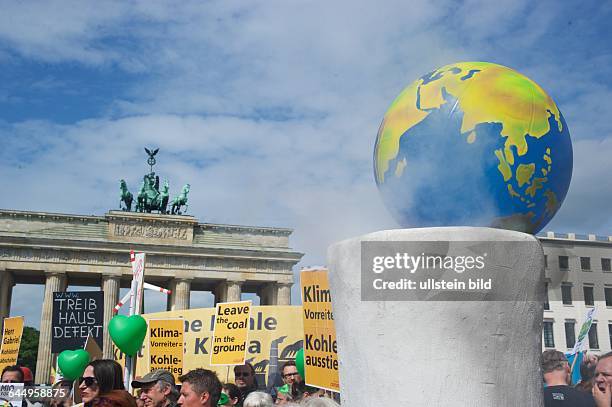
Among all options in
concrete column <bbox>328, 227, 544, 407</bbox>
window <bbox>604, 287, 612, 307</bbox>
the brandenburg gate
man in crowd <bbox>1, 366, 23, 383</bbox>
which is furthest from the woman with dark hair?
the brandenburg gate

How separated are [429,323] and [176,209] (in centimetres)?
5285

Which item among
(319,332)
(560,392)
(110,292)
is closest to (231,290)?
(110,292)

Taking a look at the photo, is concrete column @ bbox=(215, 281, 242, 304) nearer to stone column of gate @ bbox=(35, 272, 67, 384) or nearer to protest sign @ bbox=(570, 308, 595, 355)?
stone column of gate @ bbox=(35, 272, 67, 384)

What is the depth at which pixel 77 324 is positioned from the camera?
528 inches

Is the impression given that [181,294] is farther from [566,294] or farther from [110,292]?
[566,294]

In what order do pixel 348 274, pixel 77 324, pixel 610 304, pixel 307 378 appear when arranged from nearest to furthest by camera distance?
pixel 348 274, pixel 307 378, pixel 77 324, pixel 610 304

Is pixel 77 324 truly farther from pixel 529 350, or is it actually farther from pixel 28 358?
pixel 28 358

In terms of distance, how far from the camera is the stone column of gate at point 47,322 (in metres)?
47.7

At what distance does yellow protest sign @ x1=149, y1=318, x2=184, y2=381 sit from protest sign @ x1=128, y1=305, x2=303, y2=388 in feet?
15.4

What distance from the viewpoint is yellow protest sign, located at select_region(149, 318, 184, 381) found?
1300cm

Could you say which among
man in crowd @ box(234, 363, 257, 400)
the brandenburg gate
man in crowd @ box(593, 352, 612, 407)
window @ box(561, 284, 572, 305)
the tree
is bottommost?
the tree

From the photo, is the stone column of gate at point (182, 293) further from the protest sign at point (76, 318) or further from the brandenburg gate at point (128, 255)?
the protest sign at point (76, 318)

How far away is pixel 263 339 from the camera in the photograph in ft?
62.4

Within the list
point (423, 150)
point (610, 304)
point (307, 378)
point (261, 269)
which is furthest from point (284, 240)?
point (423, 150)
